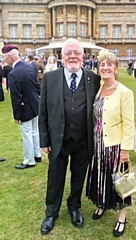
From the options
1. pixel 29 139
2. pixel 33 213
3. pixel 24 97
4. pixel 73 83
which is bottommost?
pixel 33 213

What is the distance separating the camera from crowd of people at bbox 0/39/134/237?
2654 millimetres

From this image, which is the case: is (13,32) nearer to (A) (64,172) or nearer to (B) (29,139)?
(B) (29,139)

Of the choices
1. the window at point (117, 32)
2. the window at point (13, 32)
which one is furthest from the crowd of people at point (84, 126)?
the window at point (117, 32)

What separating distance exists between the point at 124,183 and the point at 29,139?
7.44 ft

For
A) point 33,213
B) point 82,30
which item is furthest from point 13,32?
point 33,213

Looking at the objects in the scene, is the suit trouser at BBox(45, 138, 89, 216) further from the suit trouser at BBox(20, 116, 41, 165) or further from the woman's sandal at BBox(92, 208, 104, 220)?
the suit trouser at BBox(20, 116, 41, 165)

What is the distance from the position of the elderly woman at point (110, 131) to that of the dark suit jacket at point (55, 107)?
8cm

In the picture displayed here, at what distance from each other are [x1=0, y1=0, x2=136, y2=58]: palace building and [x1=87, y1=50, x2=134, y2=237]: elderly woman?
162 feet

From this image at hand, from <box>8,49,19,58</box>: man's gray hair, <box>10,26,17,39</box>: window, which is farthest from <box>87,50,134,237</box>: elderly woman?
<box>10,26,17,39</box>: window

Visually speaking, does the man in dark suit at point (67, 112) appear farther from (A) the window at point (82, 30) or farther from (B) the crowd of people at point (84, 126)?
(A) the window at point (82, 30)

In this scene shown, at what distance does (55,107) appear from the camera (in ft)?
8.97

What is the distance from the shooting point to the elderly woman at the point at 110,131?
263 cm

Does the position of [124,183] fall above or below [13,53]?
below

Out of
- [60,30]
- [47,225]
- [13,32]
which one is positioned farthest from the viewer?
[13,32]
